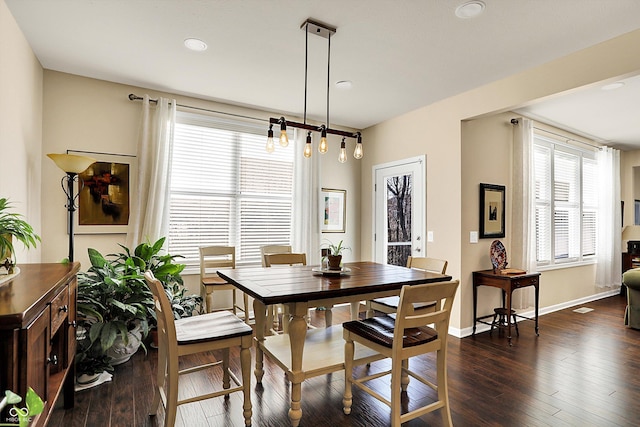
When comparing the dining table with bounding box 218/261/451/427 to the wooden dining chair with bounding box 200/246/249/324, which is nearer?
the dining table with bounding box 218/261/451/427

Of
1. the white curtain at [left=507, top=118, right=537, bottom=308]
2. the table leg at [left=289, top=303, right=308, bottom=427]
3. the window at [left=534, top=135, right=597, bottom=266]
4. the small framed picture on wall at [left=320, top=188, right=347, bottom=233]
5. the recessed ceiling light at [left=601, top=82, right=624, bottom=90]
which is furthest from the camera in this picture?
the small framed picture on wall at [left=320, top=188, right=347, bottom=233]

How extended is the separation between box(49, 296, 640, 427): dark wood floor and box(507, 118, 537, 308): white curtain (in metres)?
0.92

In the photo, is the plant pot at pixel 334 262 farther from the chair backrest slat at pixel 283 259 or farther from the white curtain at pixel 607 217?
the white curtain at pixel 607 217

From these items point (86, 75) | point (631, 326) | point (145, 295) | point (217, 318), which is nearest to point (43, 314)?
point (217, 318)

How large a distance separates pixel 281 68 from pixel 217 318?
231cm

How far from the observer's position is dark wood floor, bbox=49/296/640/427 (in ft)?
7.36

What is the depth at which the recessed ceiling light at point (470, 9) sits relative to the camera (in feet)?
7.59

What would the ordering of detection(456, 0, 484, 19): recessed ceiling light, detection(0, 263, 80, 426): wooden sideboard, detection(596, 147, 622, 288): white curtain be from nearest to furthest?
detection(0, 263, 80, 426): wooden sideboard, detection(456, 0, 484, 19): recessed ceiling light, detection(596, 147, 622, 288): white curtain

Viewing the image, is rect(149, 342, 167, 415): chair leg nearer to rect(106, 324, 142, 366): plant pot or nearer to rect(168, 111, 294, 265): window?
rect(106, 324, 142, 366): plant pot

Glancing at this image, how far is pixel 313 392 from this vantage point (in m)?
2.60

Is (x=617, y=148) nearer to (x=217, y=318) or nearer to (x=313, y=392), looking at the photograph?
(x=313, y=392)

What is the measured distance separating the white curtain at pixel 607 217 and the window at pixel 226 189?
16.8 ft

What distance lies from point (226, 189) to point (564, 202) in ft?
16.1

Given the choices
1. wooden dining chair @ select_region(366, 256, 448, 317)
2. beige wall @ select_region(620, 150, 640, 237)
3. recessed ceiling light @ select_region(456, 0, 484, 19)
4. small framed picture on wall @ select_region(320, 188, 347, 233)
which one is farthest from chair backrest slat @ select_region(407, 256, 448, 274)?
beige wall @ select_region(620, 150, 640, 237)
